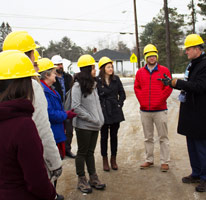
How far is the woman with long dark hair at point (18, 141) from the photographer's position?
1.51 m

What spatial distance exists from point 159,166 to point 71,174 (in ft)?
5.60

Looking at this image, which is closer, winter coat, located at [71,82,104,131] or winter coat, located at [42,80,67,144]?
winter coat, located at [42,80,67,144]

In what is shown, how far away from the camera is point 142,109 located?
4.79 meters

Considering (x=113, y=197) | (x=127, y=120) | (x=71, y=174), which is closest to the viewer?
(x=113, y=197)

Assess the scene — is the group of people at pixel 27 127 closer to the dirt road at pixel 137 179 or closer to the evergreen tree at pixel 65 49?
the dirt road at pixel 137 179

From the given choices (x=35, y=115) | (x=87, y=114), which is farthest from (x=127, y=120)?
(x=35, y=115)

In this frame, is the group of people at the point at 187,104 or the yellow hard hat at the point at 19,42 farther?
the group of people at the point at 187,104

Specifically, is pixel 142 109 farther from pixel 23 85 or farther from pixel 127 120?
pixel 127 120

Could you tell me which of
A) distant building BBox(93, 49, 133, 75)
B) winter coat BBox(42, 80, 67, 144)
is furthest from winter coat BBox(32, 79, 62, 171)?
distant building BBox(93, 49, 133, 75)

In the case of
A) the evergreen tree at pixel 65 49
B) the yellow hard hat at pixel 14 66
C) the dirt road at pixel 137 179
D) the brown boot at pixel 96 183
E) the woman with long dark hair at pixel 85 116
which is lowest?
the dirt road at pixel 137 179

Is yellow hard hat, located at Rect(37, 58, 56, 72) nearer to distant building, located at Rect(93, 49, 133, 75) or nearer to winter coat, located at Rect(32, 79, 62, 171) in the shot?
winter coat, located at Rect(32, 79, 62, 171)

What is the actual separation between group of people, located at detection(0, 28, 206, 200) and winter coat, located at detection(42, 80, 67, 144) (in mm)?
12

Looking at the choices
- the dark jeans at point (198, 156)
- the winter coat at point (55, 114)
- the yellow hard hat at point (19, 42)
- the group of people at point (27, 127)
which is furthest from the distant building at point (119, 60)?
the yellow hard hat at point (19, 42)

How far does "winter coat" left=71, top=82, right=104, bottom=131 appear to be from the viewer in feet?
12.3
